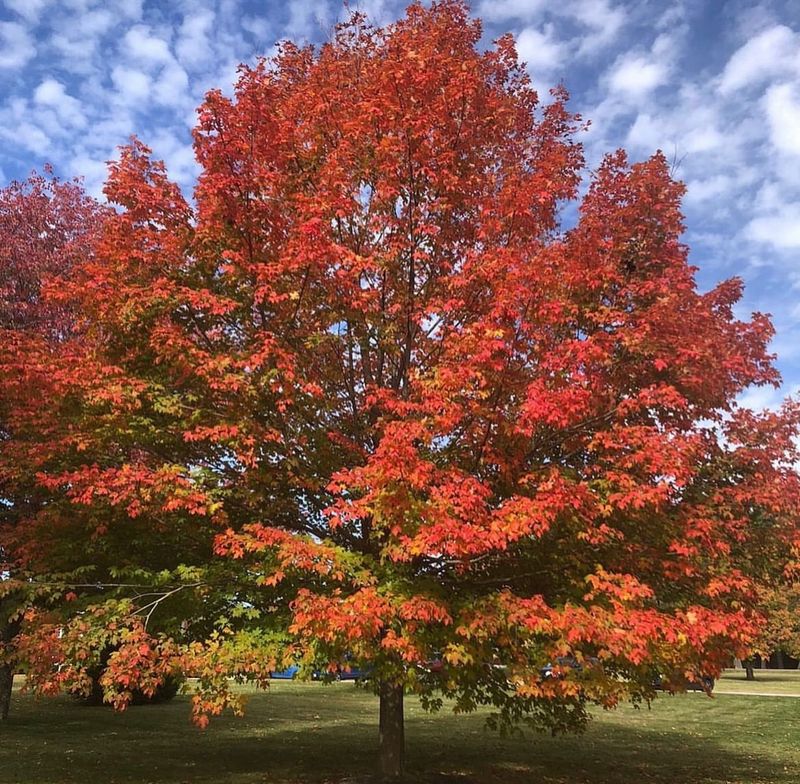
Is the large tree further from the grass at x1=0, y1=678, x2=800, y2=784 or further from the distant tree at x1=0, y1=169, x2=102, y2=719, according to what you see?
the distant tree at x1=0, y1=169, x2=102, y2=719

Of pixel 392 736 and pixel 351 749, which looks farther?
pixel 351 749

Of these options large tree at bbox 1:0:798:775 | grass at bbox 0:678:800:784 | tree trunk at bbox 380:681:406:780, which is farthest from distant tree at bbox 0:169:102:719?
tree trunk at bbox 380:681:406:780

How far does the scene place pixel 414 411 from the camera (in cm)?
827

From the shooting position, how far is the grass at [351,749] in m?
11.1

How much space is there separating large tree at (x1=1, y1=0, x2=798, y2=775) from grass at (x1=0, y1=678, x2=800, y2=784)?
10.0ft

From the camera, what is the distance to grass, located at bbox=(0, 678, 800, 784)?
1110 cm

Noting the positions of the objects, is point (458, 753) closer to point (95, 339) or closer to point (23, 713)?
point (95, 339)

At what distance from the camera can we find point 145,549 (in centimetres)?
923

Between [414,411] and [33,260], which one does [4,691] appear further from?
[414,411]

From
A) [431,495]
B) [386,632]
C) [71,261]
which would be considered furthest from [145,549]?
[71,261]

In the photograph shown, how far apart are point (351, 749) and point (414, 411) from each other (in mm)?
9156

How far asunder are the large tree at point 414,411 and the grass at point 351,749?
305 centimetres

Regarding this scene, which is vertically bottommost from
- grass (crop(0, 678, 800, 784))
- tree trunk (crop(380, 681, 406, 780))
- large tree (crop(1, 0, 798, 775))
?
grass (crop(0, 678, 800, 784))

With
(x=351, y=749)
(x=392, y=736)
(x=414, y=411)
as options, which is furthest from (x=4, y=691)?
(x=414, y=411)
